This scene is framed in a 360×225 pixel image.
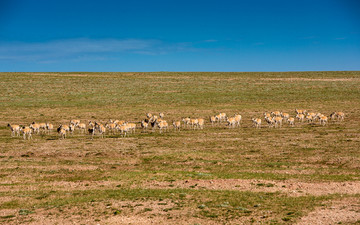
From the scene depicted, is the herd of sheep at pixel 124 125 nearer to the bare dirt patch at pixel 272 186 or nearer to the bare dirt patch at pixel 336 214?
the bare dirt patch at pixel 272 186

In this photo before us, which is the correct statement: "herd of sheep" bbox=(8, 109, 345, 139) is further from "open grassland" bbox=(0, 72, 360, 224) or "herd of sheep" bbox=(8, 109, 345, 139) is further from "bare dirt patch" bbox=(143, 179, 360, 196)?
"bare dirt patch" bbox=(143, 179, 360, 196)

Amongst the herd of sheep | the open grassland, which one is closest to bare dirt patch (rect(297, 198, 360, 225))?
the open grassland

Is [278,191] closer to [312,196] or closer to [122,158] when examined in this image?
[312,196]

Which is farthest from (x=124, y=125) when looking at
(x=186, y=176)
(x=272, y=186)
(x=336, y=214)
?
(x=336, y=214)

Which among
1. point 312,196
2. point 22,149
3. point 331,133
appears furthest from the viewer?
point 331,133

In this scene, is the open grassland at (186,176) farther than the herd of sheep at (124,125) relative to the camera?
No

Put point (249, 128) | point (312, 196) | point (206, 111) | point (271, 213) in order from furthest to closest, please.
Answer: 1. point (206, 111)
2. point (249, 128)
3. point (312, 196)
4. point (271, 213)

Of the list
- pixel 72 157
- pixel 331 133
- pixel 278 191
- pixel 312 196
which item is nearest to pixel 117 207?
pixel 278 191

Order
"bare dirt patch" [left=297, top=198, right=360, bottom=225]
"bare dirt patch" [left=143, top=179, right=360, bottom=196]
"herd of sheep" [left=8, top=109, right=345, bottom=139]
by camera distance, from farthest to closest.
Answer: "herd of sheep" [left=8, top=109, right=345, bottom=139]
"bare dirt patch" [left=143, top=179, right=360, bottom=196]
"bare dirt patch" [left=297, top=198, right=360, bottom=225]

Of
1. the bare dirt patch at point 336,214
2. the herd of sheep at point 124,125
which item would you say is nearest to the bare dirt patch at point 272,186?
the bare dirt patch at point 336,214

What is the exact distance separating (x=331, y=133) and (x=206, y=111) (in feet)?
76.2

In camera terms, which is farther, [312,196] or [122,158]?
[122,158]

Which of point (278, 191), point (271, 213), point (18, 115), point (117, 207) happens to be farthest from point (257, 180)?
point (18, 115)

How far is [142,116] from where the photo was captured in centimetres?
4928
